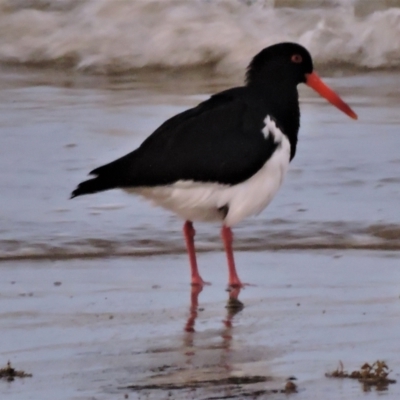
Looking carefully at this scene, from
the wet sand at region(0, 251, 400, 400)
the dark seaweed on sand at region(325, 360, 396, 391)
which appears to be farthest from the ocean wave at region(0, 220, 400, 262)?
the dark seaweed on sand at region(325, 360, 396, 391)

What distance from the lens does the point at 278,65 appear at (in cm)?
574

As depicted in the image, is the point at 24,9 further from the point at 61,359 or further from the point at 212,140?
the point at 61,359

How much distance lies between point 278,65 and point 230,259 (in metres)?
1.06

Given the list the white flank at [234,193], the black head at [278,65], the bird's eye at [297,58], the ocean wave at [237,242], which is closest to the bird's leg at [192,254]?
the white flank at [234,193]

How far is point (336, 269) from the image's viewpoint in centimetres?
527

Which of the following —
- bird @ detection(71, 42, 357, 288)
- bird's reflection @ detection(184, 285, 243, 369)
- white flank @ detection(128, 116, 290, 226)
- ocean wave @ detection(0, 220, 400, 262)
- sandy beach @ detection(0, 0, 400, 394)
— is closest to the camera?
sandy beach @ detection(0, 0, 400, 394)

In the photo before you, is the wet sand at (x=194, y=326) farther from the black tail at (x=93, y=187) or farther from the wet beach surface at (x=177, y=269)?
the black tail at (x=93, y=187)

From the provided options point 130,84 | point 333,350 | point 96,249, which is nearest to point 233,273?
point 96,249

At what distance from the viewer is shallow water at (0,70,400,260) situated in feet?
19.3

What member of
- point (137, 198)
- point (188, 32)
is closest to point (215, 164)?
point (137, 198)

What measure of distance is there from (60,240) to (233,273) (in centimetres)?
110

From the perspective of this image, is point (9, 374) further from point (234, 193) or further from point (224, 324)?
point (234, 193)

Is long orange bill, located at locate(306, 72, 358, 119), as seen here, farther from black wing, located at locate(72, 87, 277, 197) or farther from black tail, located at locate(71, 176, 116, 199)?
black tail, located at locate(71, 176, 116, 199)

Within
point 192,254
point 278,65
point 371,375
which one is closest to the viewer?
point 371,375
